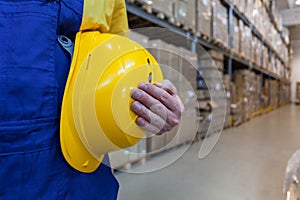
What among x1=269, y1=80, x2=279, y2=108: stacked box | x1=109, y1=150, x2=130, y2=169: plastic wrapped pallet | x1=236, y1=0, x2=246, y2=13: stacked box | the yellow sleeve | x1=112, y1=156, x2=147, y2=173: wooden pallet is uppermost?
x1=236, y1=0, x2=246, y2=13: stacked box

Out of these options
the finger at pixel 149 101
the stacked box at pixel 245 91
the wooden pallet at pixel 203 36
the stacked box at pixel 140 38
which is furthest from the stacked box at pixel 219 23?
the finger at pixel 149 101

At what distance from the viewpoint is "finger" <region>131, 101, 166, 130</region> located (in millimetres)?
359

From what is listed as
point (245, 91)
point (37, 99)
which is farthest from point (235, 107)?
point (37, 99)

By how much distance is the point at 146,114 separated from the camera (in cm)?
36

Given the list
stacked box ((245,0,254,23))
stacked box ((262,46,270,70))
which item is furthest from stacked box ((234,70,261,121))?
stacked box ((262,46,270,70))

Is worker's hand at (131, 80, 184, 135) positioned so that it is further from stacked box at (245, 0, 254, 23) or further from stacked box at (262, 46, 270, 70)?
stacked box at (262, 46, 270, 70)

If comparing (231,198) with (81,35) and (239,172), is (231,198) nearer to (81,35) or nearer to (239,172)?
(239,172)

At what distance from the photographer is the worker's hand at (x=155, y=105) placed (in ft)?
1.18

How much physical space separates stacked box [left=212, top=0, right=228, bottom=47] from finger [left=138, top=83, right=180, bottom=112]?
267 centimetres

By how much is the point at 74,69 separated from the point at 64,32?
10cm

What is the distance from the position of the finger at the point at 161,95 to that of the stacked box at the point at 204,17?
2.29m

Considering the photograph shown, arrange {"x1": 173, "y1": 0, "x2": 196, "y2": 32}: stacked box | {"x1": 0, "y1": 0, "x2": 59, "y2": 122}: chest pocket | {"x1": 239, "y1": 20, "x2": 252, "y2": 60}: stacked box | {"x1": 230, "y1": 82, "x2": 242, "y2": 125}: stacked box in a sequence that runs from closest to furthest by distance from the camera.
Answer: {"x1": 0, "y1": 0, "x2": 59, "y2": 122}: chest pocket, {"x1": 173, "y1": 0, "x2": 196, "y2": 32}: stacked box, {"x1": 230, "y1": 82, "x2": 242, "y2": 125}: stacked box, {"x1": 239, "y1": 20, "x2": 252, "y2": 60}: stacked box

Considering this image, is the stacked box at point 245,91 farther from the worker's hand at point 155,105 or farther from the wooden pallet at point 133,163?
the worker's hand at point 155,105

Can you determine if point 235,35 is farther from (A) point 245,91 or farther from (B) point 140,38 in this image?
(B) point 140,38
